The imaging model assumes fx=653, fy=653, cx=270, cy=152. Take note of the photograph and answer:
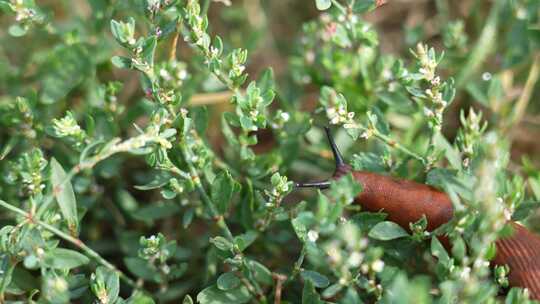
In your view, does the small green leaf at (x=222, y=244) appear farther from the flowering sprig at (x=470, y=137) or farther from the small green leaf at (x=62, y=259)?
the flowering sprig at (x=470, y=137)

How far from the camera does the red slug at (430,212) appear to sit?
2.24 m

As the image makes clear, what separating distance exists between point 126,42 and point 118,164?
0.90 meters

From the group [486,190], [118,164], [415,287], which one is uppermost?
[486,190]

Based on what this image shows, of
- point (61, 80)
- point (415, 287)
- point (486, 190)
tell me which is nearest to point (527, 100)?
point (486, 190)

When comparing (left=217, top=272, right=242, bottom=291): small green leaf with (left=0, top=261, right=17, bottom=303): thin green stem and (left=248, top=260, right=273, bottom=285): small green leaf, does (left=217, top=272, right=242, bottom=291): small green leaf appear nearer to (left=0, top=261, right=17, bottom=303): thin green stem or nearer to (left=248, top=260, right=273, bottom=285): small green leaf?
(left=248, top=260, right=273, bottom=285): small green leaf

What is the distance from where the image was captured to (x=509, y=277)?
226 centimetres

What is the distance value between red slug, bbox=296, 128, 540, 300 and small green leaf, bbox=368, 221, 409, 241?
9 centimetres

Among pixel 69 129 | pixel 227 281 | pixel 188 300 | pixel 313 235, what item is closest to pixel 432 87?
pixel 313 235

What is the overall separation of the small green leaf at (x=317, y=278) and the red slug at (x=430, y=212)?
0.34 meters

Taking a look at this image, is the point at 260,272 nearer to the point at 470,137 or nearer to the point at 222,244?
the point at 222,244

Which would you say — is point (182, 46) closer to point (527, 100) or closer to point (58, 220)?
point (58, 220)

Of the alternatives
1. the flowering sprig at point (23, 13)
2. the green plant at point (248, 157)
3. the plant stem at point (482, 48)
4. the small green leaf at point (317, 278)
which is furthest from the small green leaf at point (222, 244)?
the plant stem at point (482, 48)

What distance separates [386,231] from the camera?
2215 mm

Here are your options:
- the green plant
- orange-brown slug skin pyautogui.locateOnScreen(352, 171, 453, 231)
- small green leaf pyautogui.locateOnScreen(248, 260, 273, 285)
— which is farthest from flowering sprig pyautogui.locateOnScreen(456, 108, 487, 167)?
small green leaf pyautogui.locateOnScreen(248, 260, 273, 285)
